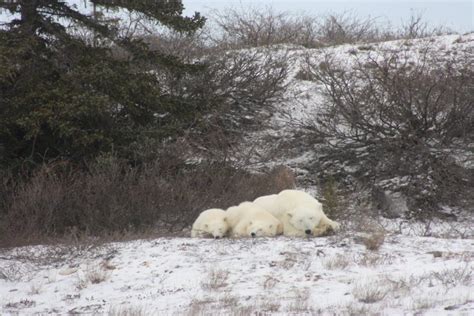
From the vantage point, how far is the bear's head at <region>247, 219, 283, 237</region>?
7.20 metres

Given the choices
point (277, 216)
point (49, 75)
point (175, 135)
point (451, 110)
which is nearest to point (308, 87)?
point (451, 110)

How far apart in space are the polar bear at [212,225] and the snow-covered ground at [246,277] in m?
0.52

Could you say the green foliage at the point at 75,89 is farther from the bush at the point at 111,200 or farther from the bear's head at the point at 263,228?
the bear's head at the point at 263,228

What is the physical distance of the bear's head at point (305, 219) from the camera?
705 cm

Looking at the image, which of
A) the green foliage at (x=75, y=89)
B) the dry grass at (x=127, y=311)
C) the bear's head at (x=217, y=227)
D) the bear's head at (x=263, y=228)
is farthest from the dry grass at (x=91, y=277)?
the green foliage at (x=75, y=89)

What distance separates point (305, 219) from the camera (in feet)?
23.1

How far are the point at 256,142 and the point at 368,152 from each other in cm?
306

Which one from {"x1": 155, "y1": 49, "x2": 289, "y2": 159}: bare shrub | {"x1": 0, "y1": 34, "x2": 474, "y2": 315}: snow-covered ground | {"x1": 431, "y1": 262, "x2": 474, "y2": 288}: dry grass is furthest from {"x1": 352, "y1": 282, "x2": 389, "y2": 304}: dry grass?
{"x1": 155, "y1": 49, "x2": 289, "y2": 159}: bare shrub

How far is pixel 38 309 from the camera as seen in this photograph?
5.46 meters

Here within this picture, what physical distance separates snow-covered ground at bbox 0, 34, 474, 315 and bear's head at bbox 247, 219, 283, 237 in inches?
Answer: 14.2

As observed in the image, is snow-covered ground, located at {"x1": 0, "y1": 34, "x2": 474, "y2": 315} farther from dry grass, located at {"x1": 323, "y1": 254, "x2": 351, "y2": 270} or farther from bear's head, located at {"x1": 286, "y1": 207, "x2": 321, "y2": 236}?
bear's head, located at {"x1": 286, "y1": 207, "x2": 321, "y2": 236}

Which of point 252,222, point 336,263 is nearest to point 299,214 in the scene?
point 252,222

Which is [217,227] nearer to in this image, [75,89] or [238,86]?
[75,89]

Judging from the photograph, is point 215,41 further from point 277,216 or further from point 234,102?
point 277,216
